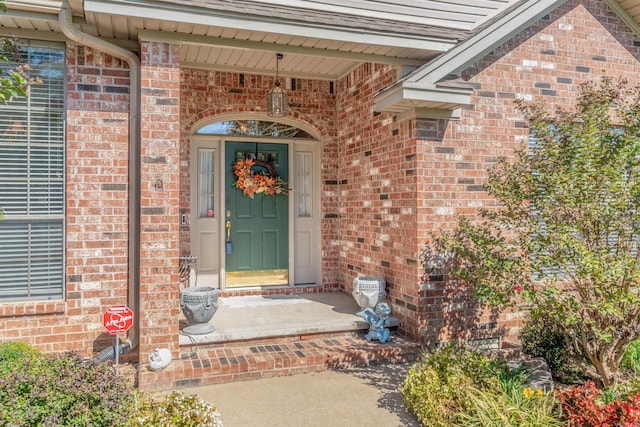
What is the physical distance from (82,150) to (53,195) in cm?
55

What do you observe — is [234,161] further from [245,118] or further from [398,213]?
[398,213]

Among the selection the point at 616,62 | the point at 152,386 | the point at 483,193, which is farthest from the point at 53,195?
the point at 616,62

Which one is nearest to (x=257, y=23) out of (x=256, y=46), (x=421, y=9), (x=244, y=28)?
(x=244, y=28)

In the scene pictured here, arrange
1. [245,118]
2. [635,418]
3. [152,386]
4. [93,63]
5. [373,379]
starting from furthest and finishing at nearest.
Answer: [245,118]
[93,63]
[373,379]
[152,386]
[635,418]

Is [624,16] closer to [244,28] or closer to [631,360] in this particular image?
[631,360]

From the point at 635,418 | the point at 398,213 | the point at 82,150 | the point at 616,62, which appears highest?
the point at 616,62

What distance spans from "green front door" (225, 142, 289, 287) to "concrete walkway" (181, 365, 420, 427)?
95.7 inches

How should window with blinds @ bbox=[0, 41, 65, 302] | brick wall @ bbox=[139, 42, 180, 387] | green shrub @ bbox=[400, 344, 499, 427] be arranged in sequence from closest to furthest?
1. green shrub @ bbox=[400, 344, 499, 427]
2. brick wall @ bbox=[139, 42, 180, 387]
3. window with blinds @ bbox=[0, 41, 65, 302]

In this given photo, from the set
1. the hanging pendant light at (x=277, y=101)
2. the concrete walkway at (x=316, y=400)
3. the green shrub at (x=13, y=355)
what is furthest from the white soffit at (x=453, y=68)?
the green shrub at (x=13, y=355)

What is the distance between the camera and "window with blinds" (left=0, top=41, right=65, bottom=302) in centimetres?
431

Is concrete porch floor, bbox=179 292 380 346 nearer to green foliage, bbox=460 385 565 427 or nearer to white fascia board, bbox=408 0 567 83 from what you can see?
green foliage, bbox=460 385 565 427

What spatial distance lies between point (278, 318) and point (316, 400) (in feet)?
4.96

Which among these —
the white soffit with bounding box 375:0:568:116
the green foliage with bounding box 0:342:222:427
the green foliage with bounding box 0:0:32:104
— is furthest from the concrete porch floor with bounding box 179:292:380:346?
the green foliage with bounding box 0:0:32:104

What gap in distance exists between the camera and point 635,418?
109 inches
